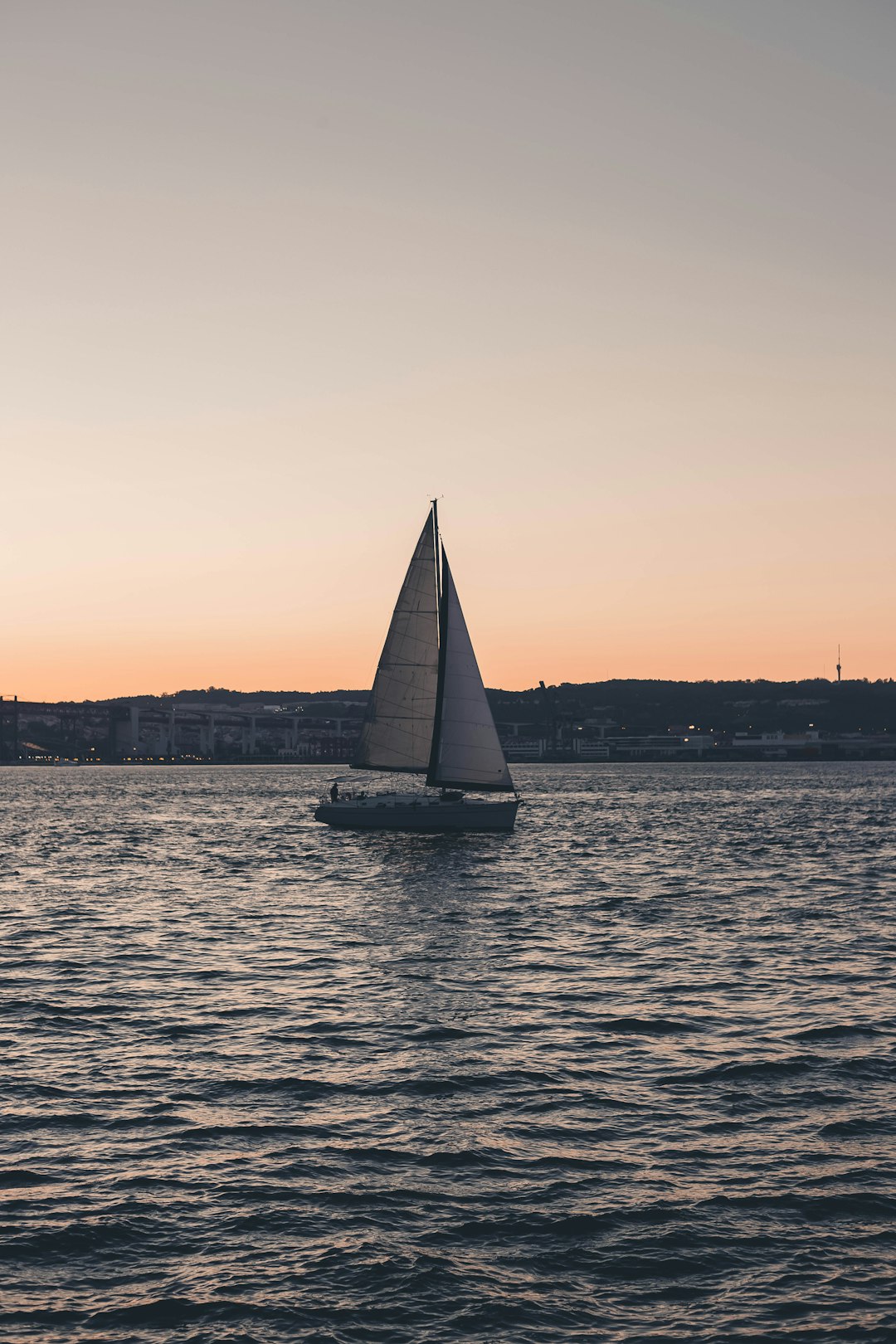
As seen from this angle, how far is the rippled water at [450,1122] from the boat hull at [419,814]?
2093 cm

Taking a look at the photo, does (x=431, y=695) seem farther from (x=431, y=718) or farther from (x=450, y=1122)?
(x=450, y=1122)

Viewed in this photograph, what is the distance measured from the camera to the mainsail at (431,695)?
195 feet

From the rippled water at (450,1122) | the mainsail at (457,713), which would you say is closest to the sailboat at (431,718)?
the mainsail at (457,713)

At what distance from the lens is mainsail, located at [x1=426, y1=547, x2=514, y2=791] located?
2334 inches

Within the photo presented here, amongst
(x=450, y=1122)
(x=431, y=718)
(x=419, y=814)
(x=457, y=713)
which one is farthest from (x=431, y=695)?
(x=450, y=1122)

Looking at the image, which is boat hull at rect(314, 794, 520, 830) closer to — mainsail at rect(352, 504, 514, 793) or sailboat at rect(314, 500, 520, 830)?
sailboat at rect(314, 500, 520, 830)

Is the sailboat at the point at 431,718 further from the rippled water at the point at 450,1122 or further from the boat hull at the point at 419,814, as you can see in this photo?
the rippled water at the point at 450,1122

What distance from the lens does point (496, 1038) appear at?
20.5 metres

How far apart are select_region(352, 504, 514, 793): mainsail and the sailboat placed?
0.14ft

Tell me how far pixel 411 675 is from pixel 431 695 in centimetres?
148

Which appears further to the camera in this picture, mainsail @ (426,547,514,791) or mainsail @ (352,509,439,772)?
mainsail @ (352,509,439,772)

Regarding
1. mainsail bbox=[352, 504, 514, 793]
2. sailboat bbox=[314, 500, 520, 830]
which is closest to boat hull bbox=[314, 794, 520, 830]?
sailboat bbox=[314, 500, 520, 830]

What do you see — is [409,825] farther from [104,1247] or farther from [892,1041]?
[104,1247]

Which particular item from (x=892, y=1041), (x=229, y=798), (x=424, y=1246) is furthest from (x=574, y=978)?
(x=229, y=798)
